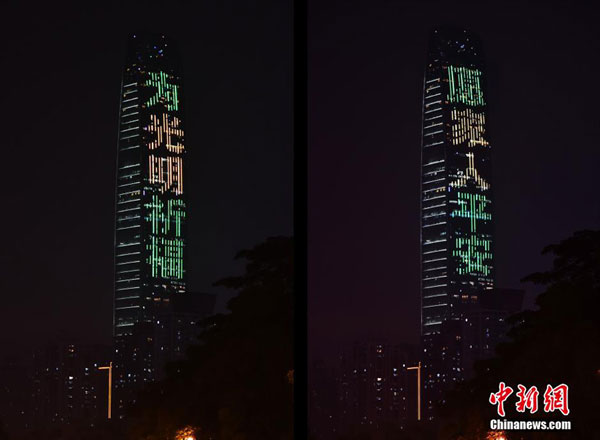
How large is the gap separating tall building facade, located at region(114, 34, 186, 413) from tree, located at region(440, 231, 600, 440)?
2.15 metres

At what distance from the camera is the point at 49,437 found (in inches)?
226

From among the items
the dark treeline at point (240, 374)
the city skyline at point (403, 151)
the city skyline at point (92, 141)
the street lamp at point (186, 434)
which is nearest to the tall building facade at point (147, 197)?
the city skyline at point (92, 141)

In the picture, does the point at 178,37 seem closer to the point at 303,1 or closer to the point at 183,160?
the point at 183,160

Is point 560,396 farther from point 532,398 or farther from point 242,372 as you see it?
point 242,372

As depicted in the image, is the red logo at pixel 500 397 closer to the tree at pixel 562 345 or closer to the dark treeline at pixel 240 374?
the tree at pixel 562 345

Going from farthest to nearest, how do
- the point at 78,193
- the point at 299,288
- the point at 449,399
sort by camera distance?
the point at 449,399 → the point at 78,193 → the point at 299,288

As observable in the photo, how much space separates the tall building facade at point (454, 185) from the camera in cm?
512

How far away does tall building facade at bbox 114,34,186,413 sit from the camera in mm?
4680

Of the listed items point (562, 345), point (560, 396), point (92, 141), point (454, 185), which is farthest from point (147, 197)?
point (560, 396)

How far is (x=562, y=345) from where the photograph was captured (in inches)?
257

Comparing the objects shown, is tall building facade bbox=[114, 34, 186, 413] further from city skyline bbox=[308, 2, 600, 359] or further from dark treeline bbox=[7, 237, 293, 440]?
city skyline bbox=[308, 2, 600, 359]

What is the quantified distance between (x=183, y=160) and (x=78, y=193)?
2.66 feet

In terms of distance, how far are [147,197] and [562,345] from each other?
3.04 meters

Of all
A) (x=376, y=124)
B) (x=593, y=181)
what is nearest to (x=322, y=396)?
(x=376, y=124)
